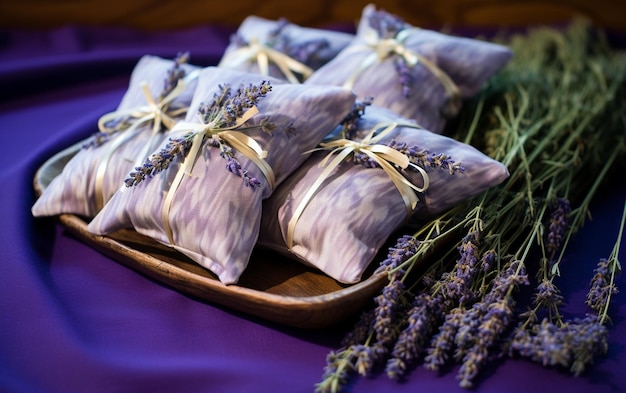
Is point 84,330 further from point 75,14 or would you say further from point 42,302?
point 75,14

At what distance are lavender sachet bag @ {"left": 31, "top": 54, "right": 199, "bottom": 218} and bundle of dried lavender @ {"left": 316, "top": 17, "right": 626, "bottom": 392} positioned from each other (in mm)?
455

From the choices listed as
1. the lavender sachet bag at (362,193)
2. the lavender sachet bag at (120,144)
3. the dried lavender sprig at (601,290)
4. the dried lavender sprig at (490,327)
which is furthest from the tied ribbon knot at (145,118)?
the dried lavender sprig at (601,290)

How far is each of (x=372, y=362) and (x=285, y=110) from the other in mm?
375

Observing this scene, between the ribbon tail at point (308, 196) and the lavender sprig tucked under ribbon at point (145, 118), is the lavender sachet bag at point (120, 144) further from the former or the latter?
the ribbon tail at point (308, 196)

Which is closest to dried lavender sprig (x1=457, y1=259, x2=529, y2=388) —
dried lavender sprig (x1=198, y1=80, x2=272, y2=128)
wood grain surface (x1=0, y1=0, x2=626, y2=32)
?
dried lavender sprig (x1=198, y1=80, x2=272, y2=128)

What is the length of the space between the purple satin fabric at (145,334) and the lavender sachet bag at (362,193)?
0.37 feet

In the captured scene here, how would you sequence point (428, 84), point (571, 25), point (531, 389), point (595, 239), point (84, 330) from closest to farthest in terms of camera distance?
point (531, 389) → point (84, 330) → point (595, 239) → point (428, 84) → point (571, 25)

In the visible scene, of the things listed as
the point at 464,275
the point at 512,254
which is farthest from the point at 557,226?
the point at 464,275

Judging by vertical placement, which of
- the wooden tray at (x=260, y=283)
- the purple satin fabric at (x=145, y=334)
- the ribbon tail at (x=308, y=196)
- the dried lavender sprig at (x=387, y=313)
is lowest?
the purple satin fabric at (x=145, y=334)

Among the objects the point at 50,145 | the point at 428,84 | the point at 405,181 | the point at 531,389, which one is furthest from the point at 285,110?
the point at 50,145

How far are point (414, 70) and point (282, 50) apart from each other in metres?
0.27

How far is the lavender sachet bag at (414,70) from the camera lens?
3.66 feet

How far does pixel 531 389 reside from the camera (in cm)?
70

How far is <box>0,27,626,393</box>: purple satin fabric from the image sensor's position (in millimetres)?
719
